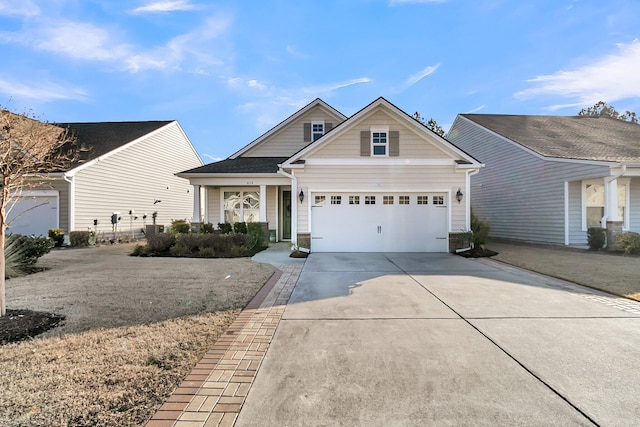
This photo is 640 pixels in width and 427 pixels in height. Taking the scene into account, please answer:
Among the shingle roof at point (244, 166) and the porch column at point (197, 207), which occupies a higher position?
the shingle roof at point (244, 166)

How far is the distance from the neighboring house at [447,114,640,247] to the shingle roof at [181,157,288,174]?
1128 cm

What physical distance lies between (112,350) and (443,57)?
52.2 feet

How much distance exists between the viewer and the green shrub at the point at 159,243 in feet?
37.5

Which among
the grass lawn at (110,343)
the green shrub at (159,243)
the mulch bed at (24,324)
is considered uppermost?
the green shrub at (159,243)

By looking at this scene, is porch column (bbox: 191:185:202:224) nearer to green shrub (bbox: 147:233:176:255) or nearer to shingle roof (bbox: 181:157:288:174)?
shingle roof (bbox: 181:157:288:174)

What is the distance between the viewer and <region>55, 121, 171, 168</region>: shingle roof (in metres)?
15.9

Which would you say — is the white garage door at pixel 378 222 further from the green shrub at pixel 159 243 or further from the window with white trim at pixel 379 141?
the green shrub at pixel 159 243

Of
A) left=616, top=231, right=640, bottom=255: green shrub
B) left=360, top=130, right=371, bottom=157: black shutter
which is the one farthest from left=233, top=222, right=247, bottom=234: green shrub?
left=616, top=231, right=640, bottom=255: green shrub

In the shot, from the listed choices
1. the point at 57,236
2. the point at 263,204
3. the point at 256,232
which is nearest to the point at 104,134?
the point at 57,236

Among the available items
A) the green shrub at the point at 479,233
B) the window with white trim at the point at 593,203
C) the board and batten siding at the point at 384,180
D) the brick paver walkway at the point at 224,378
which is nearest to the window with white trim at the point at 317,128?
the board and batten siding at the point at 384,180

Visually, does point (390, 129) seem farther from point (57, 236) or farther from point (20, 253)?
point (57, 236)

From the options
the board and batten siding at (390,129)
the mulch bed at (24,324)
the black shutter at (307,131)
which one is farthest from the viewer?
the black shutter at (307,131)

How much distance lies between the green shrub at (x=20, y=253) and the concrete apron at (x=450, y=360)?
6541 millimetres

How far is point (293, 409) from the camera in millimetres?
2457
